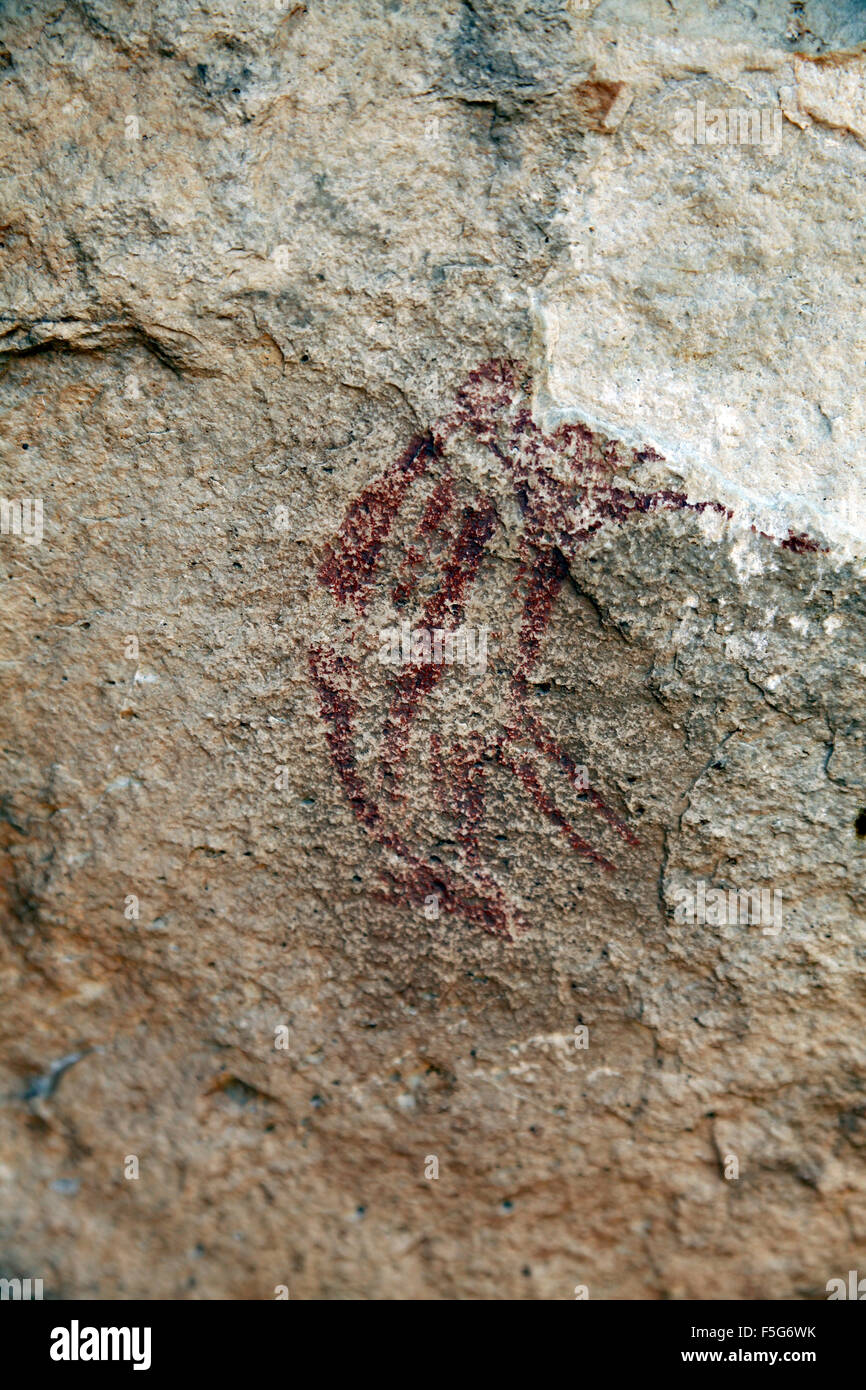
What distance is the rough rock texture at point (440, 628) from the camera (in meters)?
1.57

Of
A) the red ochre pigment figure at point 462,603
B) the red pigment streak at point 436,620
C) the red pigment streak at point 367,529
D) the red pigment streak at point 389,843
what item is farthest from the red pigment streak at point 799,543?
the red pigment streak at point 389,843

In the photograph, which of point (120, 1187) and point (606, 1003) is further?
point (606, 1003)

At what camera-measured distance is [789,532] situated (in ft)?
5.29

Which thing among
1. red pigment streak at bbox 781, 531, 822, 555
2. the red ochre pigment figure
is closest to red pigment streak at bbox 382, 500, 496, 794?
the red ochre pigment figure

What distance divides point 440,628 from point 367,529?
21 centimetres

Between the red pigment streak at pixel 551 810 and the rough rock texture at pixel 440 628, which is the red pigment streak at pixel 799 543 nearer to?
the rough rock texture at pixel 440 628

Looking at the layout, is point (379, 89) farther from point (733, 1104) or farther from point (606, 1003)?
point (733, 1104)

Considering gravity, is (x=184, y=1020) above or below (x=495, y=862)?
below

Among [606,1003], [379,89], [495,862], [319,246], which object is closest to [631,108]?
[379,89]

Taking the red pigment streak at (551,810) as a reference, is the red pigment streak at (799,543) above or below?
above

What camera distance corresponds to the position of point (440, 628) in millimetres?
1650
